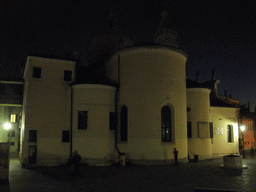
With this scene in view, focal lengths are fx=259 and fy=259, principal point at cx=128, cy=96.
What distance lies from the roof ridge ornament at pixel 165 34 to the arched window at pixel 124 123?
57.8 feet

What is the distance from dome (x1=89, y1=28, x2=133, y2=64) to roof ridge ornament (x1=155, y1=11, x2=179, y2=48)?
5.62 m

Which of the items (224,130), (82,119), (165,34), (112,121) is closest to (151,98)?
(112,121)

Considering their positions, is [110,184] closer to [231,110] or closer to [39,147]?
[39,147]

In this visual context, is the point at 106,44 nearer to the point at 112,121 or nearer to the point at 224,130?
the point at 112,121

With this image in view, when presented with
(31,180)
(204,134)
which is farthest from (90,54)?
(31,180)

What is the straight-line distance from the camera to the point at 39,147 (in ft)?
70.0

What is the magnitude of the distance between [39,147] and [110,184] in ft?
34.4

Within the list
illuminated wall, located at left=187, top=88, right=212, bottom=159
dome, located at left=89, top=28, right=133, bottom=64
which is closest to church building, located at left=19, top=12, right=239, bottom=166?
illuminated wall, located at left=187, top=88, right=212, bottom=159

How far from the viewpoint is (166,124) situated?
2186 centimetres

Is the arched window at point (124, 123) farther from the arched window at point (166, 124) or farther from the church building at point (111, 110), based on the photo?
the arched window at point (166, 124)

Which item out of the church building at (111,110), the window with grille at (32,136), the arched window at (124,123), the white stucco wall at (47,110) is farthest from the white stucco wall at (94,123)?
the window with grille at (32,136)

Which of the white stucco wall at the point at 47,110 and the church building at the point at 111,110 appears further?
the white stucco wall at the point at 47,110

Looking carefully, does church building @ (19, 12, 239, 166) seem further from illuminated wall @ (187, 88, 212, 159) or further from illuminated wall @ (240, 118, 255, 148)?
illuminated wall @ (240, 118, 255, 148)

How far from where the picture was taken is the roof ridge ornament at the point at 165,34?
3750 centimetres
